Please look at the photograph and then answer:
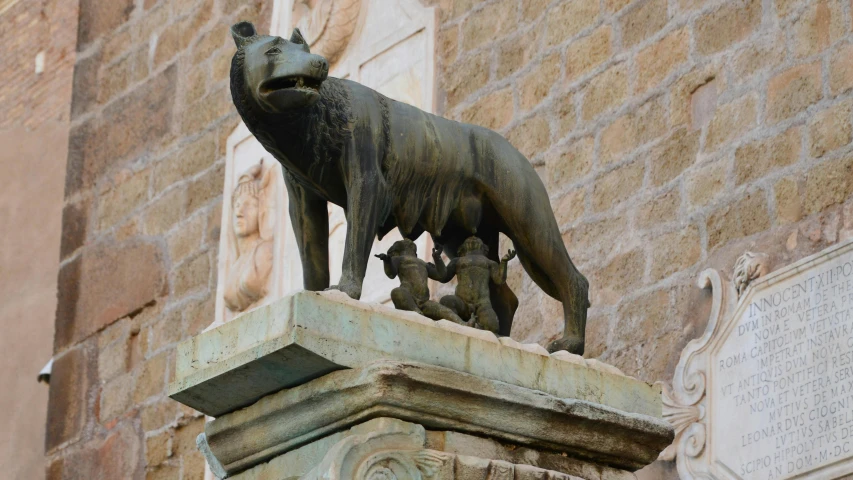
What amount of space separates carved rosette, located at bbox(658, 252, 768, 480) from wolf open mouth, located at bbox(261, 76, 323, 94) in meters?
2.37

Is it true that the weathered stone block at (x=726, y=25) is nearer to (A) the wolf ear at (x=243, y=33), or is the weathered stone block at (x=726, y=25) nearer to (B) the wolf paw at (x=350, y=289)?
(A) the wolf ear at (x=243, y=33)

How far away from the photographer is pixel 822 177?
5.49m

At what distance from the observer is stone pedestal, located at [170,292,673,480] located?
326 centimetres

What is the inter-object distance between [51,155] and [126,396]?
223cm

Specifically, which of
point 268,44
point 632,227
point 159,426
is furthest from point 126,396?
point 268,44

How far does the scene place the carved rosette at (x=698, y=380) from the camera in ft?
18.2

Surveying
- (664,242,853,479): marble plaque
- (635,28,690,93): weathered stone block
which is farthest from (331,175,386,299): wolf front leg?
(635,28,690,93): weathered stone block

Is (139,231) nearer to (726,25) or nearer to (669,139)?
(669,139)

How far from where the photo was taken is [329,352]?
3289mm

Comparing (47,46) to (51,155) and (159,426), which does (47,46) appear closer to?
(51,155)

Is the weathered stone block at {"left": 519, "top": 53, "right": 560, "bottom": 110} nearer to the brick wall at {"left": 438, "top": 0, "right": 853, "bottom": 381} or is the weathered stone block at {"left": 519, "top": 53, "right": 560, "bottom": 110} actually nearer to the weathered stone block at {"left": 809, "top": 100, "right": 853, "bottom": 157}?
the brick wall at {"left": 438, "top": 0, "right": 853, "bottom": 381}

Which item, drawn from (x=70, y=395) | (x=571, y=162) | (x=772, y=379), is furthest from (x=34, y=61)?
(x=772, y=379)

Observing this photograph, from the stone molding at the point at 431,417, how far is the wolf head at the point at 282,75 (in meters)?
0.61

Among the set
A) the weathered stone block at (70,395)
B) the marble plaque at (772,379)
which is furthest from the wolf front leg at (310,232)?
the weathered stone block at (70,395)
